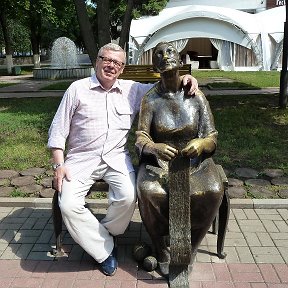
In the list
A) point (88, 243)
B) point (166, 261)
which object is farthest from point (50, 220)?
point (166, 261)

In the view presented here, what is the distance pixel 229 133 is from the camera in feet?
24.4

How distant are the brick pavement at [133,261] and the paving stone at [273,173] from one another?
103 cm

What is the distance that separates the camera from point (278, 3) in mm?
41312

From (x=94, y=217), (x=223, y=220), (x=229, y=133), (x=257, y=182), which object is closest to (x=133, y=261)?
(x=94, y=217)

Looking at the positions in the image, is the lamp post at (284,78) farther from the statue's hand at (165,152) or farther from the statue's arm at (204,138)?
the statue's hand at (165,152)

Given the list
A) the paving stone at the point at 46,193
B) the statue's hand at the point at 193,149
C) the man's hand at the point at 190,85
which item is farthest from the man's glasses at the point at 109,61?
the paving stone at the point at 46,193

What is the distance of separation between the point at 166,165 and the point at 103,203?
147cm

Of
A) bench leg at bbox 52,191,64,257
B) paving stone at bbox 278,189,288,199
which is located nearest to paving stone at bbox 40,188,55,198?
bench leg at bbox 52,191,64,257

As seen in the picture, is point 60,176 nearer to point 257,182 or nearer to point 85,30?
point 257,182

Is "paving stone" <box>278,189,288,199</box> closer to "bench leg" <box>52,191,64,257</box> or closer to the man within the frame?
the man

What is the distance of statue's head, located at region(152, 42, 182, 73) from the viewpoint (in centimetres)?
311

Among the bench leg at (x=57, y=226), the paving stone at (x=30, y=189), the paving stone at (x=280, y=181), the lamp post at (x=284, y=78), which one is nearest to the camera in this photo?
the bench leg at (x=57, y=226)

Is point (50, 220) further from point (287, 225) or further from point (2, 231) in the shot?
point (287, 225)

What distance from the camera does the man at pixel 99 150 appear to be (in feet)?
10.9
